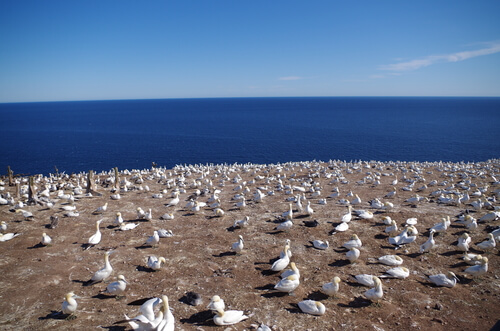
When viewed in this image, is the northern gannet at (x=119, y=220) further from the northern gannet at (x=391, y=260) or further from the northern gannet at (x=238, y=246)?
the northern gannet at (x=391, y=260)

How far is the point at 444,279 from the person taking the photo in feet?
34.5

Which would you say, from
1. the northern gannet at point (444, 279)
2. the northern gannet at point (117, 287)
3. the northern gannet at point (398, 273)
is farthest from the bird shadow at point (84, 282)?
the northern gannet at point (444, 279)

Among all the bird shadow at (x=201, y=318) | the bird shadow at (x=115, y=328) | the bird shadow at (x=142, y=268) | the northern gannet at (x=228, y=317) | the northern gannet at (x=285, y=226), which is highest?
the northern gannet at (x=285, y=226)

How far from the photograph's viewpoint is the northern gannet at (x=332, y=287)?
9627mm

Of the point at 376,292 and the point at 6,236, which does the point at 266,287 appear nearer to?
the point at 376,292

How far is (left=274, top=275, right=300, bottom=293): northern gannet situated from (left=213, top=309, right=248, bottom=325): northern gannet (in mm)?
1774

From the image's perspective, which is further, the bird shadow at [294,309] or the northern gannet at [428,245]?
the northern gannet at [428,245]

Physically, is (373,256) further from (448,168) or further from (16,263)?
(448,168)

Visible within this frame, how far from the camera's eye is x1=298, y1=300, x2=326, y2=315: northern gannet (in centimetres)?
888

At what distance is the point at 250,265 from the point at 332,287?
393cm

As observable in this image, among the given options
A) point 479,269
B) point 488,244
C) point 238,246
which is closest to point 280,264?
point 238,246

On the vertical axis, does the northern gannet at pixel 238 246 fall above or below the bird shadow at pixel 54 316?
above

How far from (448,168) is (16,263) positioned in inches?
1814

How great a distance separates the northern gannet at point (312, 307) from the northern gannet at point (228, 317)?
1.91 m
